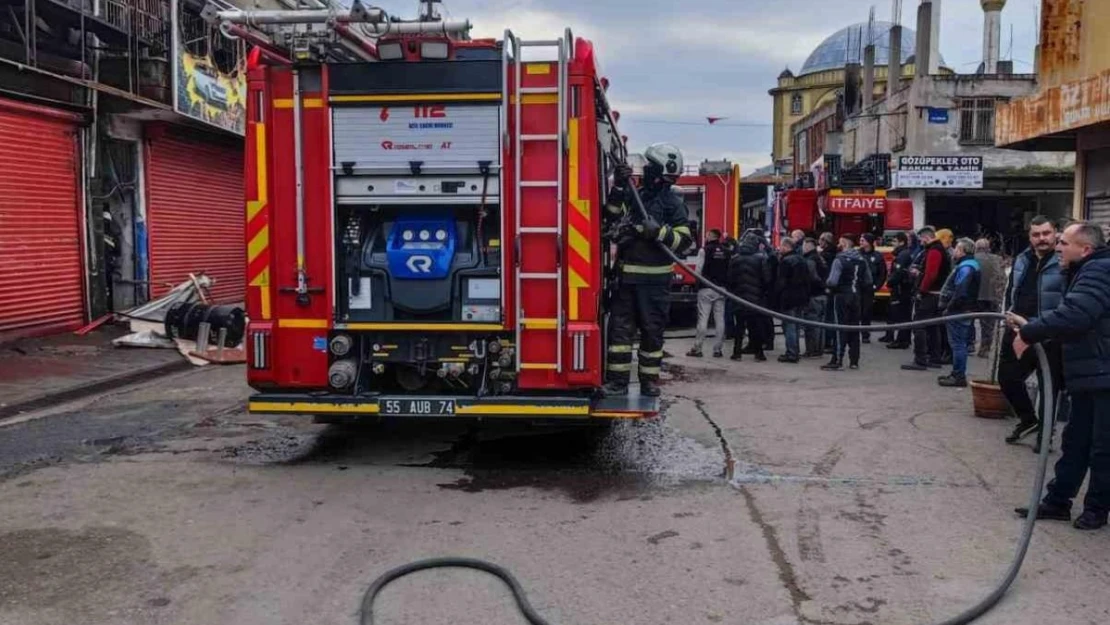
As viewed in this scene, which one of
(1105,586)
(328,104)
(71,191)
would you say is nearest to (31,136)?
(71,191)

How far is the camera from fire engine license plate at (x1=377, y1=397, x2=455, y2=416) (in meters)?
6.25

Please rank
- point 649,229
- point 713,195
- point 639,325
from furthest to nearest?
point 713,195
point 639,325
point 649,229

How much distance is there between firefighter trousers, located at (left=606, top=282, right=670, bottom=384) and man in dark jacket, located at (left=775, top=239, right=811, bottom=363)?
19.0ft

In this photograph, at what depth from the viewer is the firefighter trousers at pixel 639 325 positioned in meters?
7.08

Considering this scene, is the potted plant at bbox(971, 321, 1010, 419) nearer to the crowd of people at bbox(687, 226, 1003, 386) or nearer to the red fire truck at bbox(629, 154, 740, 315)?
the crowd of people at bbox(687, 226, 1003, 386)

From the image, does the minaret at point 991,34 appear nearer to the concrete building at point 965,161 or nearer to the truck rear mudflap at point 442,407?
the concrete building at point 965,161

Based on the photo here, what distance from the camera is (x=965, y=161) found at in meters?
31.0

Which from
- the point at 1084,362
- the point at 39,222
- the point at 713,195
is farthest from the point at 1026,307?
the point at 39,222

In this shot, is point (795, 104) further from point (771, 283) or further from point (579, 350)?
point (579, 350)

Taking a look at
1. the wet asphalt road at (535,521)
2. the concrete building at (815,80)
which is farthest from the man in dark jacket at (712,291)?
the concrete building at (815,80)

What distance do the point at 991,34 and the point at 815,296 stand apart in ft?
107

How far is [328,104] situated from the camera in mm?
6293

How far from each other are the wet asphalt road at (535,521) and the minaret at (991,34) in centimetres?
3625

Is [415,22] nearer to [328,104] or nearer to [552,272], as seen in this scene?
[328,104]
